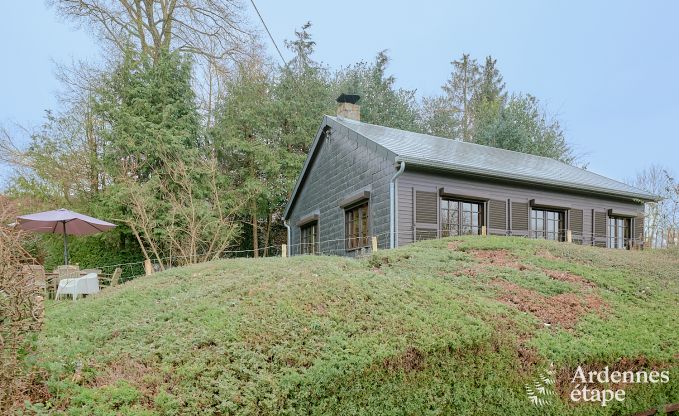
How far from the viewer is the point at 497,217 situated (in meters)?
12.0

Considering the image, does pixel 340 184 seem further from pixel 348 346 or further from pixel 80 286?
pixel 348 346

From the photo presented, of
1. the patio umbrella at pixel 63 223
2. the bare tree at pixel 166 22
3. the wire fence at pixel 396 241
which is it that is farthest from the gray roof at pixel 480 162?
the bare tree at pixel 166 22

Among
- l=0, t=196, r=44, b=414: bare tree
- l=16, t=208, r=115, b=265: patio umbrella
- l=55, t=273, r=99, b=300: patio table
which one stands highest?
l=16, t=208, r=115, b=265: patio umbrella

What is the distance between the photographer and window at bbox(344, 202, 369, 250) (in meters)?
12.1

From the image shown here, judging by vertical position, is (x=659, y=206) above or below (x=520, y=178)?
below

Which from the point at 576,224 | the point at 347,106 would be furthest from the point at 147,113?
the point at 576,224

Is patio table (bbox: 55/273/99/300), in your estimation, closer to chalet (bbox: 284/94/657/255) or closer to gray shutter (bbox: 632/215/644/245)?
chalet (bbox: 284/94/657/255)

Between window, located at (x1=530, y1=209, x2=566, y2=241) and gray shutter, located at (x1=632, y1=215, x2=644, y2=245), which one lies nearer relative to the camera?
window, located at (x1=530, y1=209, x2=566, y2=241)

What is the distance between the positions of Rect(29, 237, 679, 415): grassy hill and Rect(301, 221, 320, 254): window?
384 inches

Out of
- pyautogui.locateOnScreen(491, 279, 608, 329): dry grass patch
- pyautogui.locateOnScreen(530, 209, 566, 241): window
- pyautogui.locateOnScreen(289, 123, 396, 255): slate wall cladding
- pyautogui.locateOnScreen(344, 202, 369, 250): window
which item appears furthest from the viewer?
pyautogui.locateOnScreen(530, 209, 566, 241): window

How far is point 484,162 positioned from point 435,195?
7.96 ft

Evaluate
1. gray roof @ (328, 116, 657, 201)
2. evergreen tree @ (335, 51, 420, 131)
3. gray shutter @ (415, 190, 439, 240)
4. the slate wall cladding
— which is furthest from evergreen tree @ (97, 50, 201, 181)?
gray shutter @ (415, 190, 439, 240)

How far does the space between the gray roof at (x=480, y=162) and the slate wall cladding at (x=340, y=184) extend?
321 millimetres

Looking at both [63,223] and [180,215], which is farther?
[180,215]
